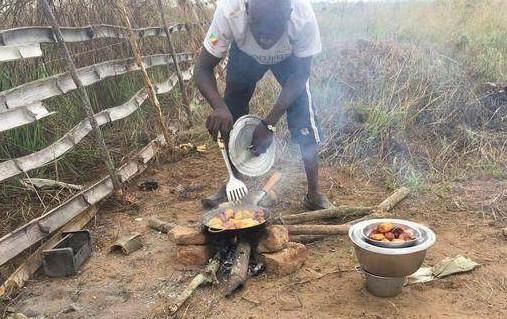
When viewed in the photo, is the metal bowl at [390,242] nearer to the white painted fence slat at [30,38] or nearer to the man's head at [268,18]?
the man's head at [268,18]

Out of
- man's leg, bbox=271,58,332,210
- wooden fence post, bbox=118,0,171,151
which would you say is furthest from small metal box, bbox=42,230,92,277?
wooden fence post, bbox=118,0,171,151

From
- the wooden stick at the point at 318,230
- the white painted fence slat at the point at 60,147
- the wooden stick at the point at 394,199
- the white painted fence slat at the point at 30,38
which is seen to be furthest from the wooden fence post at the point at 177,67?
the wooden stick at the point at 318,230

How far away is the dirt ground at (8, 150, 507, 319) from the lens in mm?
2666

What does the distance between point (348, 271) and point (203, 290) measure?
0.92 meters

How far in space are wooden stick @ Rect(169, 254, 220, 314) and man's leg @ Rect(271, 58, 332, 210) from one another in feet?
3.69

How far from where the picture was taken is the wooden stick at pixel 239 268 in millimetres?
2795

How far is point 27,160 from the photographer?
3.35 m

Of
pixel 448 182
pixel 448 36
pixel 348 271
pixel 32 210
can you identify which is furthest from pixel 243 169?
pixel 448 36

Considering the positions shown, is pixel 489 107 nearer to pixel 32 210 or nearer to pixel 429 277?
pixel 429 277

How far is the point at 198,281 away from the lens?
285 cm

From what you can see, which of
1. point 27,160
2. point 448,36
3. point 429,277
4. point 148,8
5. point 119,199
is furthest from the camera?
point 448,36

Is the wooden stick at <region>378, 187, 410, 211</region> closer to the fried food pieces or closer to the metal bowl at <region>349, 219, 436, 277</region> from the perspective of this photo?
the fried food pieces

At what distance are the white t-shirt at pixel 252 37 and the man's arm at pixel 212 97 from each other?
86 millimetres

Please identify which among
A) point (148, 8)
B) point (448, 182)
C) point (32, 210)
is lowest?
point (448, 182)
